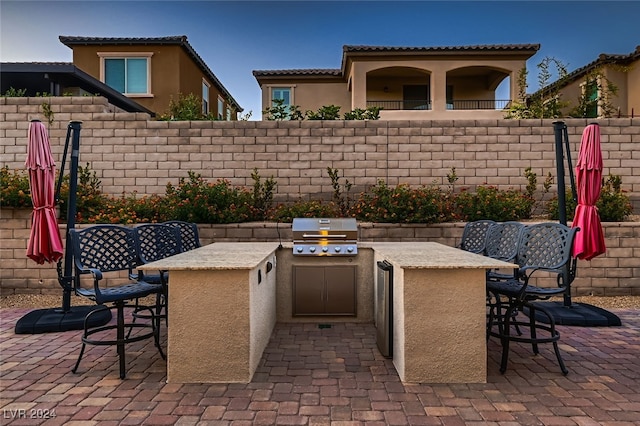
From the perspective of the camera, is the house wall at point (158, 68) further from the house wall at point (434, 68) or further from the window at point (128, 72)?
the house wall at point (434, 68)

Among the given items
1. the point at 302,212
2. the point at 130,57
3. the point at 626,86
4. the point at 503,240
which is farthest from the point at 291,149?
the point at 626,86

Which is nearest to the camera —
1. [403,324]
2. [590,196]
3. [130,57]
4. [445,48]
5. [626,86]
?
[403,324]

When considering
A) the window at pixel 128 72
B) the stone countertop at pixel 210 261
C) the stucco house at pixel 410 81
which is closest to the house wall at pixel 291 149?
the stone countertop at pixel 210 261

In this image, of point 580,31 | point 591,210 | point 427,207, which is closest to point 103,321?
point 427,207

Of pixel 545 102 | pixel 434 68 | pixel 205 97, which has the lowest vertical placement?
pixel 545 102

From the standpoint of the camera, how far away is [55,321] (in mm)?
4340

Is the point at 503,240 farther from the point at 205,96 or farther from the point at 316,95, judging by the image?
the point at 205,96

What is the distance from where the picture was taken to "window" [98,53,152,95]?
13.8 m

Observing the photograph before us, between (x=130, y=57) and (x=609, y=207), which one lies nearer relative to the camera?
(x=609, y=207)

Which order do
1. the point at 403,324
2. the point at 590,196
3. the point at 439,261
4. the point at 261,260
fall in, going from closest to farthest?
the point at 403,324 < the point at 439,261 < the point at 261,260 < the point at 590,196

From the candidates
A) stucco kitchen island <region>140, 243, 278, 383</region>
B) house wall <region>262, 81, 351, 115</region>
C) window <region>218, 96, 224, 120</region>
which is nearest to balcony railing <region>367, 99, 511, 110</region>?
house wall <region>262, 81, 351, 115</region>

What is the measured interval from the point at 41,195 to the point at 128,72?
11279 mm

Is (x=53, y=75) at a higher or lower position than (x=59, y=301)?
higher

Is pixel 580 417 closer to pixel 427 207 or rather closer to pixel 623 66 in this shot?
pixel 427 207
